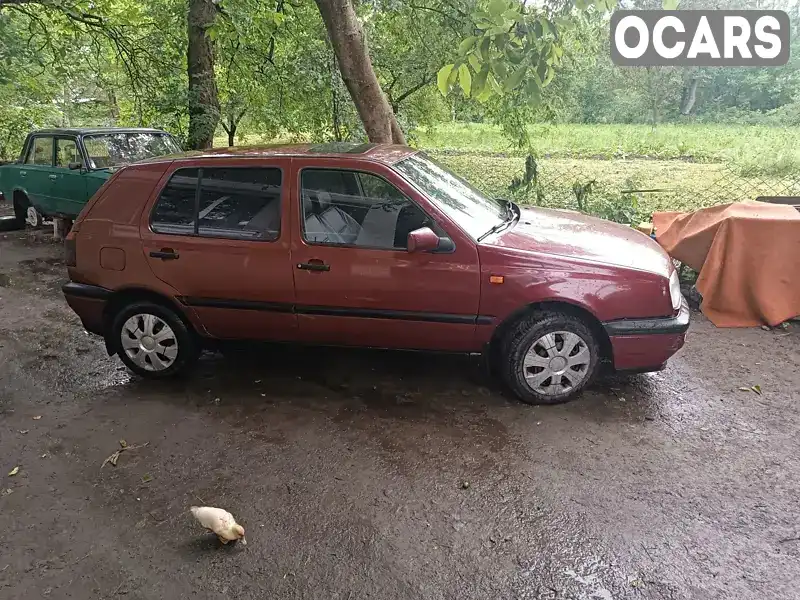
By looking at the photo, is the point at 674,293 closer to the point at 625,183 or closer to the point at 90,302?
the point at 90,302

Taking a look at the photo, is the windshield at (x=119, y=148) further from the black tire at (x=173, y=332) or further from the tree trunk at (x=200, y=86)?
the black tire at (x=173, y=332)

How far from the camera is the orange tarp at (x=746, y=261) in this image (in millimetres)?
5434

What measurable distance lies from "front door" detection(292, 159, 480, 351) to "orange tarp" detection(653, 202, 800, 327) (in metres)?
2.93

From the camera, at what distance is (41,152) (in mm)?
9672

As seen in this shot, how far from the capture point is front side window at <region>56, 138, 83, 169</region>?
892cm

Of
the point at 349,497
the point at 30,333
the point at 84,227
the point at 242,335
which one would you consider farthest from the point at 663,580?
the point at 30,333

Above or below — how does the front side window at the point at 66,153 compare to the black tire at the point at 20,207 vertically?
above

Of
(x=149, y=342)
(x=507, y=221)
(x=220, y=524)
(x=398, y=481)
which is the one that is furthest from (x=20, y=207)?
(x=398, y=481)

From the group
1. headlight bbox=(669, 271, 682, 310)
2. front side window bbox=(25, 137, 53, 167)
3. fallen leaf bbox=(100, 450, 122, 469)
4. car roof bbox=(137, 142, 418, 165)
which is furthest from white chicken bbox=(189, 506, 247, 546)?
front side window bbox=(25, 137, 53, 167)

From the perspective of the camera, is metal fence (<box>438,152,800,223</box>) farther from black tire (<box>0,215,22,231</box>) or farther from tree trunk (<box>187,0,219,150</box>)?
black tire (<box>0,215,22,231</box>)

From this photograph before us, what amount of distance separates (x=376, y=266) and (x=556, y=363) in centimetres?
137

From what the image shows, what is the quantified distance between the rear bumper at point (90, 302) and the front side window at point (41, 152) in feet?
19.1

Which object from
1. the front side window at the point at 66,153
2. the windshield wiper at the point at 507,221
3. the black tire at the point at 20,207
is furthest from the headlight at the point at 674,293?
the black tire at the point at 20,207

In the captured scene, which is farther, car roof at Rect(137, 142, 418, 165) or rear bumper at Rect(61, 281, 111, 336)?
rear bumper at Rect(61, 281, 111, 336)
